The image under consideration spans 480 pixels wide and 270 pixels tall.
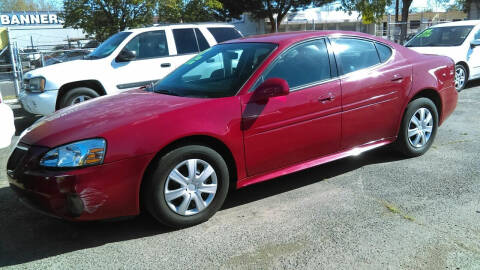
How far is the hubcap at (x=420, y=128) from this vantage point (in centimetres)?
488

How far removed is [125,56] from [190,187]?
495 cm

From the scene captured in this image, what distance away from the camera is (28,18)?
41.6 m

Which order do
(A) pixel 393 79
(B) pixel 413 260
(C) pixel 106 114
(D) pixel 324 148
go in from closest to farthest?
1. (B) pixel 413 260
2. (C) pixel 106 114
3. (D) pixel 324 148
4. (A) pixel 393 79

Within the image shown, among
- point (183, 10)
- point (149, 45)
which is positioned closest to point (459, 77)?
point (149, 45)

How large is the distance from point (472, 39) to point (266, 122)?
329 inches

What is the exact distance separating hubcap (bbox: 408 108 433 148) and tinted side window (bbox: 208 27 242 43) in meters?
4.90

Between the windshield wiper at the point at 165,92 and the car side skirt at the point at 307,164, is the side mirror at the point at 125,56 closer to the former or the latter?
the windshield wiper at the point at 165,92

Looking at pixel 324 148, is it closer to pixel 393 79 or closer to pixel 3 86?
pixel 393 79

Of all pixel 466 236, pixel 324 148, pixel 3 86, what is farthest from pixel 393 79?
pixel 3 86

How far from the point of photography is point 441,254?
297 cm

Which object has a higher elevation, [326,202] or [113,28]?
[113,28]

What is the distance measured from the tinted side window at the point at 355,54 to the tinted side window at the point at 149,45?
4.56 m

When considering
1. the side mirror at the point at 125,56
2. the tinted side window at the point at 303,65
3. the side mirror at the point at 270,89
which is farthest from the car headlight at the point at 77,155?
the side mirror at the point at 125,56

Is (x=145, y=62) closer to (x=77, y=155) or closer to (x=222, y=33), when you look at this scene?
(x=222, y=33)
